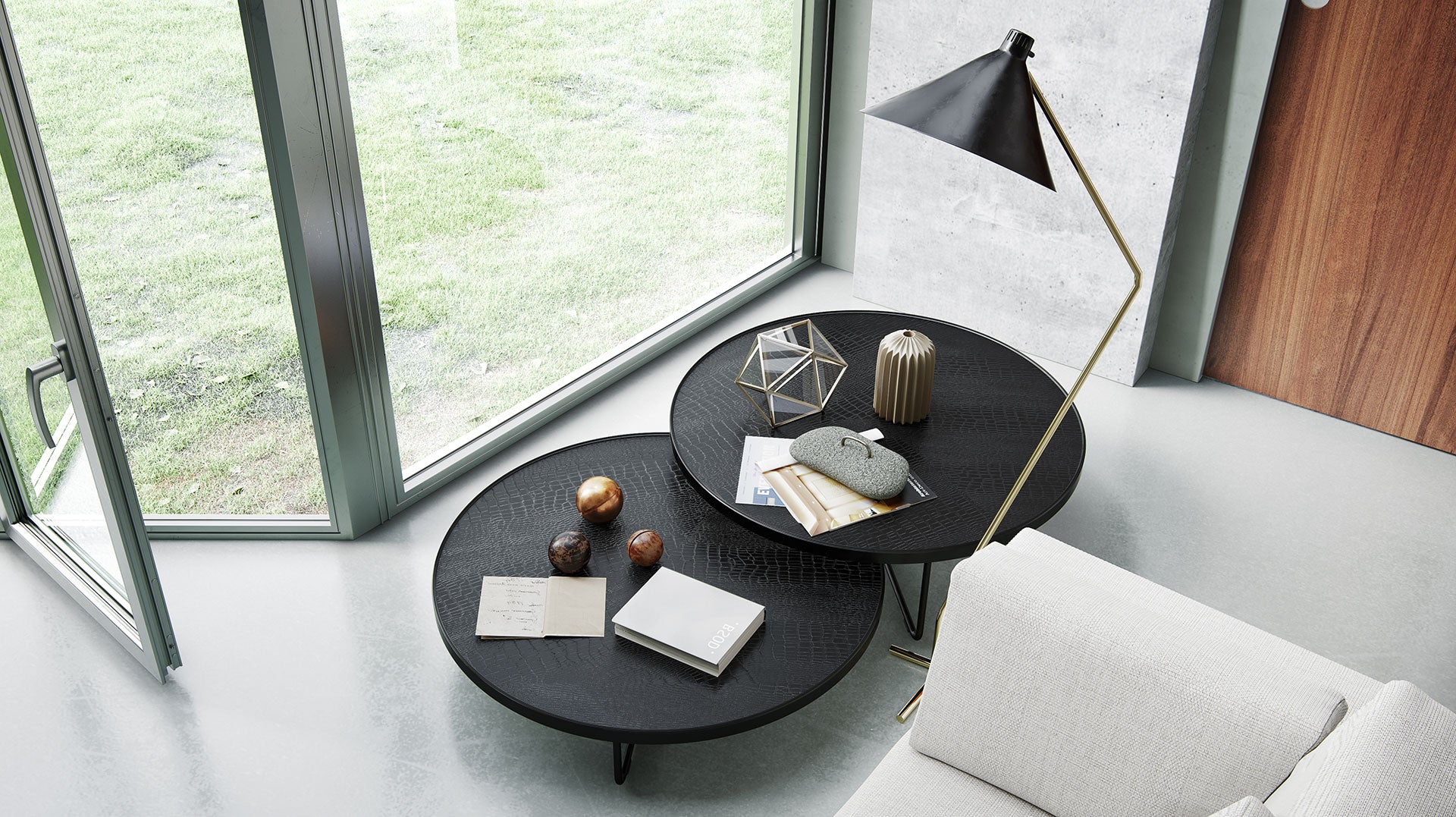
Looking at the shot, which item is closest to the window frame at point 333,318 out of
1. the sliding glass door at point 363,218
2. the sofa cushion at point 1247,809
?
the sliding glass door at point 363,218

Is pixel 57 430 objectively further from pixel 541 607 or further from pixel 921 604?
pixel 921 604

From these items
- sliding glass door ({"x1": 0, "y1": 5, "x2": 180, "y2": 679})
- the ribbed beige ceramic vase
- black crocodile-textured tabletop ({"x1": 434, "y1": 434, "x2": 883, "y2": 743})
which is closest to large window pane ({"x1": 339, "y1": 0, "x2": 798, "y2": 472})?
black crocodile-textured tabletop ({"x1": 434, "y1": 434, "x2": 883, "y2": 743})

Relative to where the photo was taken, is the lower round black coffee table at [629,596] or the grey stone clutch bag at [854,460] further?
the grey stone clutch bag at [854,460]

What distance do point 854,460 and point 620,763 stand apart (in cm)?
79

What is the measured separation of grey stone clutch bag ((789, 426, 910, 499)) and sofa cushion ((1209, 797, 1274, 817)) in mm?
1208

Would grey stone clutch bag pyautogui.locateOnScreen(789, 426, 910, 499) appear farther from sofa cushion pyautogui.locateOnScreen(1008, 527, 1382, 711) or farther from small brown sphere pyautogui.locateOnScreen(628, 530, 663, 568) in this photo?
sofa cushion pyautogui.locateOnScreen(1008, 527, 1382, 711)

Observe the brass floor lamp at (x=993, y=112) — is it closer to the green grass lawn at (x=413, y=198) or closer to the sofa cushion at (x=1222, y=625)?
the sofa cushion at (x=1222, y=625)

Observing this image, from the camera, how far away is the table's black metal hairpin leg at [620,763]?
2115 mm

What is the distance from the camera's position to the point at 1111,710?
61.2 inches

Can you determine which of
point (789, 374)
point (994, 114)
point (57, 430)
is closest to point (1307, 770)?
point (994, 114)

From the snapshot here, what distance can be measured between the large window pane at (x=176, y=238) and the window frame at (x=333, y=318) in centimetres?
4

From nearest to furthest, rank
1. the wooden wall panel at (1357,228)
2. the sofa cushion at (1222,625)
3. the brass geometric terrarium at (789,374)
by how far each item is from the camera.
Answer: the sofa cushion at (1222,625), the brass geometric terrarium at (789,374), the wooden wall panel at (1357,228)

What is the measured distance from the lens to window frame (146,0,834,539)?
225 centimetres

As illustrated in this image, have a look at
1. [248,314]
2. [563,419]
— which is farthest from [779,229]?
[248,314]
